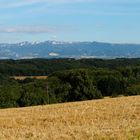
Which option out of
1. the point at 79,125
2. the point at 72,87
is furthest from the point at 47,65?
the point at 79,125

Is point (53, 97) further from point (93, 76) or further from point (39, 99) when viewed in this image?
point (93, 76)

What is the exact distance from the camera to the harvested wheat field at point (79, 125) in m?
14.7

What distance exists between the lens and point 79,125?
65.3ft

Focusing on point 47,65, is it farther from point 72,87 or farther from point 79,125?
point 79,125

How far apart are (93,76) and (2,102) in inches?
881

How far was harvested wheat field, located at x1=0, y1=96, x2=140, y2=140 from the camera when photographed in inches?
579

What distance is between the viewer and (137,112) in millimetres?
23719

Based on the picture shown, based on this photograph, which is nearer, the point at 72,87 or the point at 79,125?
the point at 79,125

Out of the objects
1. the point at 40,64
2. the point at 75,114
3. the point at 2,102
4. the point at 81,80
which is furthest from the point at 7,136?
the point at 40,64

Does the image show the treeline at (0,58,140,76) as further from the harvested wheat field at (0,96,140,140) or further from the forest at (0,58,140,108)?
the harvested wheat field at (0,96,140,140)

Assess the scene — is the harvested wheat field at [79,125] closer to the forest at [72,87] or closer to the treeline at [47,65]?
the forest at [72,87]

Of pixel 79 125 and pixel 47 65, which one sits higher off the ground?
pixel 79 125

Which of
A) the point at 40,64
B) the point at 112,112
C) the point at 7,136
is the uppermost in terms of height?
the point at 7,136

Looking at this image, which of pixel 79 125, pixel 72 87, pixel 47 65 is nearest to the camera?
pixel 79 125
